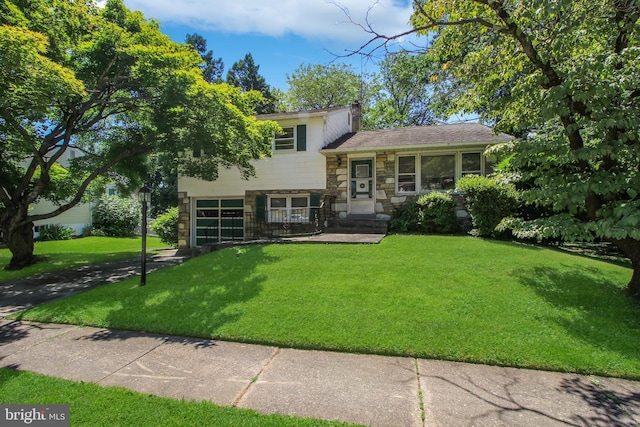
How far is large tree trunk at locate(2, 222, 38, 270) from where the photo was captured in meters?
10.4

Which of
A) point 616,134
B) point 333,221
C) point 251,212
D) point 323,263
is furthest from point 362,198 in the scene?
point 616,134

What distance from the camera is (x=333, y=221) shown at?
12117 millimetres

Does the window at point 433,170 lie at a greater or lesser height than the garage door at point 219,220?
greater

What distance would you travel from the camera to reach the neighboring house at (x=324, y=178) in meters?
12.1

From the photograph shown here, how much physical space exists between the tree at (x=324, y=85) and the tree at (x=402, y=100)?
8.41ft

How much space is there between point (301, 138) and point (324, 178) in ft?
6.34

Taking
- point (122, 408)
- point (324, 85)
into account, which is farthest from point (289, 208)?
point (324, 85)

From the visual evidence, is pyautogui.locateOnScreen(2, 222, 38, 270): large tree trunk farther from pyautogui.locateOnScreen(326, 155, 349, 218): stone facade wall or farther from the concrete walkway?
pyautogui.locateOnScreen(326, 155, 349, 218): stone facade wall

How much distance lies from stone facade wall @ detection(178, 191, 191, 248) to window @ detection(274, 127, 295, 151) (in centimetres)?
497

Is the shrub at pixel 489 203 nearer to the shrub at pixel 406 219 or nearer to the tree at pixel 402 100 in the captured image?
the shrub at pixel 406 219

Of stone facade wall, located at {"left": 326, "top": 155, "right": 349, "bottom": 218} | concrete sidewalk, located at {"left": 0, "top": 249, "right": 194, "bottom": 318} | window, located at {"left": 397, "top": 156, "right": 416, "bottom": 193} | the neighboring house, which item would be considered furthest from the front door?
concrete sidewalk, located at {"left": 0, "top": 249, "right": 194, "bottom": 318}

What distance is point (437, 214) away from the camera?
10.6 m

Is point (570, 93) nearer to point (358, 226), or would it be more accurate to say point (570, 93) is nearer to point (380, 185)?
point (358, 226)

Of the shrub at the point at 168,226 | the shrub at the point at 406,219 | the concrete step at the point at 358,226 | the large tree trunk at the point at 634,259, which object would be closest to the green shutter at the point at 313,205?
the concrete step at the point at 358,226
